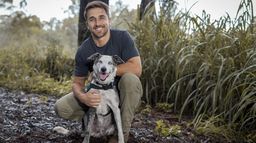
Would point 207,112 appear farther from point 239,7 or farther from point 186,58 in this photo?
point 239,7

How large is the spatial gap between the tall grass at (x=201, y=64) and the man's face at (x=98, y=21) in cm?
153

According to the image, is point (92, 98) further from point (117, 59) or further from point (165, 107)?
point (165, 107)

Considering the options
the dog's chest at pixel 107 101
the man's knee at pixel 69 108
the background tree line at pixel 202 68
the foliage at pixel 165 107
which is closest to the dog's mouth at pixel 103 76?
the dog's chest at pixel 107 101

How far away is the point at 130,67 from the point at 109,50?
0.22 m

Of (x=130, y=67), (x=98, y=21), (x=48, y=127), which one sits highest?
(x=98, y=21)

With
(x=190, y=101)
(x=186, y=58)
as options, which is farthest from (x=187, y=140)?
(x=186, y=58)

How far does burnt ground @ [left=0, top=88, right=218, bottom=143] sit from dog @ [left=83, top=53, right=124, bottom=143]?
1.25 feet

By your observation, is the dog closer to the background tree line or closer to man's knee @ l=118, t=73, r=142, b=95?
man's knee @ l=118, t=73, r=142, b=95

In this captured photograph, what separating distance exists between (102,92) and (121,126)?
35cm

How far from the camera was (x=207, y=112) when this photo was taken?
178 inches

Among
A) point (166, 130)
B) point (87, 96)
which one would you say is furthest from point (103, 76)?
point (166, 130)

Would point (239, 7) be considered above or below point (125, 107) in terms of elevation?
above

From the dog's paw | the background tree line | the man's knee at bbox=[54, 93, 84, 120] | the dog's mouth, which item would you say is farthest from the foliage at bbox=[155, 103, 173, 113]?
the dog's mouth

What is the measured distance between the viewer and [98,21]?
3.28 m
